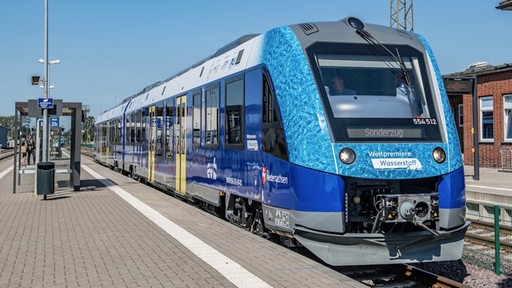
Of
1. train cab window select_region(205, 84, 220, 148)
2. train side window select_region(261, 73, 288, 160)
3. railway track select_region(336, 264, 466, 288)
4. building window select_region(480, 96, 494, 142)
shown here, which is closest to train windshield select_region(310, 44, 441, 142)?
train side window select_region(261, 73, 288, 160)

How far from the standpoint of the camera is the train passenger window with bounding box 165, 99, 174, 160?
13344mm

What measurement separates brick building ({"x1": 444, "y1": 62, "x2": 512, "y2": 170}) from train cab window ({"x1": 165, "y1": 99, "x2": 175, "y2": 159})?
1542 centimetres

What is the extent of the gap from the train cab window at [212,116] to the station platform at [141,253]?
4.73ft

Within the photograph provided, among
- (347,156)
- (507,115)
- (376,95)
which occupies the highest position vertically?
(507,115)

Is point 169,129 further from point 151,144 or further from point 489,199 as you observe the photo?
point 489,199

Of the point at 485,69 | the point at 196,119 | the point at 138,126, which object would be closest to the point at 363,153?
the point at 196,119

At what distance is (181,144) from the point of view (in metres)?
12.3

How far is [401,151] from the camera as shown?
257 inches

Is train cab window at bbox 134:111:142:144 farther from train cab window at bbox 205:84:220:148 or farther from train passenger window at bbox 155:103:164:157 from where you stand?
train cab window at bbox 205:84:220:148

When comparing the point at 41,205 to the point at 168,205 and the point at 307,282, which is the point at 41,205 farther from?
the point at 307,282

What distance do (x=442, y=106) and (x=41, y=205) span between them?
32.2ft

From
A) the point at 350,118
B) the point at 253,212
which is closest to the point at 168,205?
the point at 253,212

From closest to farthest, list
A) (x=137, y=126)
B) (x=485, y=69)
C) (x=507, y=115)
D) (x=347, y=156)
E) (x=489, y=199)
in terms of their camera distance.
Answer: (x=347, y=156), (x=489, y=199), (x=137, y=126), (x=507, y=115), (x=485, y=69)

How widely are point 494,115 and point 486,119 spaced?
114 cm
